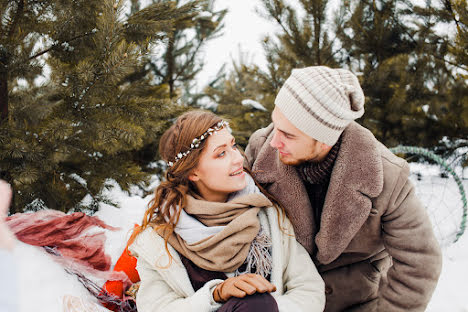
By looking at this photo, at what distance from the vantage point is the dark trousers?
1295 mm

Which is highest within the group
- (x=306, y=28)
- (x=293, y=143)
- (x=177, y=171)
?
(x=306, y=28)

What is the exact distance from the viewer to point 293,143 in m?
1.56

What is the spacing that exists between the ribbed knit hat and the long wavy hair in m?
0.42

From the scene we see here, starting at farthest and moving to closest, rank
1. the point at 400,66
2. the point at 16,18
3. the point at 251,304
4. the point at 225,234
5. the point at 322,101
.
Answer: the point at 400,66, the point at 16,18, the point at 225,234, the point at 322,101, the point at 251,304

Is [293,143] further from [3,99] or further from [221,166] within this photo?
[3,99]

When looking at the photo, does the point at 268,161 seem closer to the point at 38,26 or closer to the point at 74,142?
the point at 74,142

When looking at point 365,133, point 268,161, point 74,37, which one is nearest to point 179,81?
point 74,37

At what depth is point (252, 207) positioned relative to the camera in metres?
1.66

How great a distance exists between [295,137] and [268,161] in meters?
0.32

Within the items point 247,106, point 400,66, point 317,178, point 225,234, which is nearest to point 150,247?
point 225,234

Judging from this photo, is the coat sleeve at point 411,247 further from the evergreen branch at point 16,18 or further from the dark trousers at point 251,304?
the evergreen branch at point 16,18

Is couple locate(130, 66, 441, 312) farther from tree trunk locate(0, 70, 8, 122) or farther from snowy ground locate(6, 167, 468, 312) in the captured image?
tree trunk locate(0, 70, 8, 122)

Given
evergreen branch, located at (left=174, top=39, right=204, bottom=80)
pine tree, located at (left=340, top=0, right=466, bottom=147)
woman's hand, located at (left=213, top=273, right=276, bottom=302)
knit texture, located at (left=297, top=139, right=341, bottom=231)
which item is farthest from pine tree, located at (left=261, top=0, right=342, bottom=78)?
woman's hand, located at (left=213, top=273, right=276, bottom=302)

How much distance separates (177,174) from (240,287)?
2.08 feet
